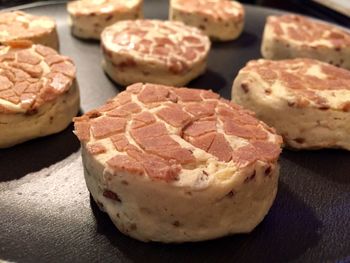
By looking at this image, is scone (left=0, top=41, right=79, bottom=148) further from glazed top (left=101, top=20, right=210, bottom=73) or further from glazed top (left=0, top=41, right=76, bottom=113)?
glazed top (left=101, top=20, right=210, bottom=73)

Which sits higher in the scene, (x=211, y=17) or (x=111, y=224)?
(x=211, y=17)

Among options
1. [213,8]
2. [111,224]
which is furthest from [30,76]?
[213,8]

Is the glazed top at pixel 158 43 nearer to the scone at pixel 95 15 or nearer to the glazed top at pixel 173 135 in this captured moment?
the scone at pixel 95 15

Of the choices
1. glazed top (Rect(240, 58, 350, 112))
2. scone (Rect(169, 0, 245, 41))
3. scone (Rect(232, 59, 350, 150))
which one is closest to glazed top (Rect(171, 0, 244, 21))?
scone (Rect(169, 0, 245, 41))

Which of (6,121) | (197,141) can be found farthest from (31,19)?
(197,141)

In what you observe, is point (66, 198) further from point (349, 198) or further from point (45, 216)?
point (349, 198)

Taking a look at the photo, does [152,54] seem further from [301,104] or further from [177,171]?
[177,171]
